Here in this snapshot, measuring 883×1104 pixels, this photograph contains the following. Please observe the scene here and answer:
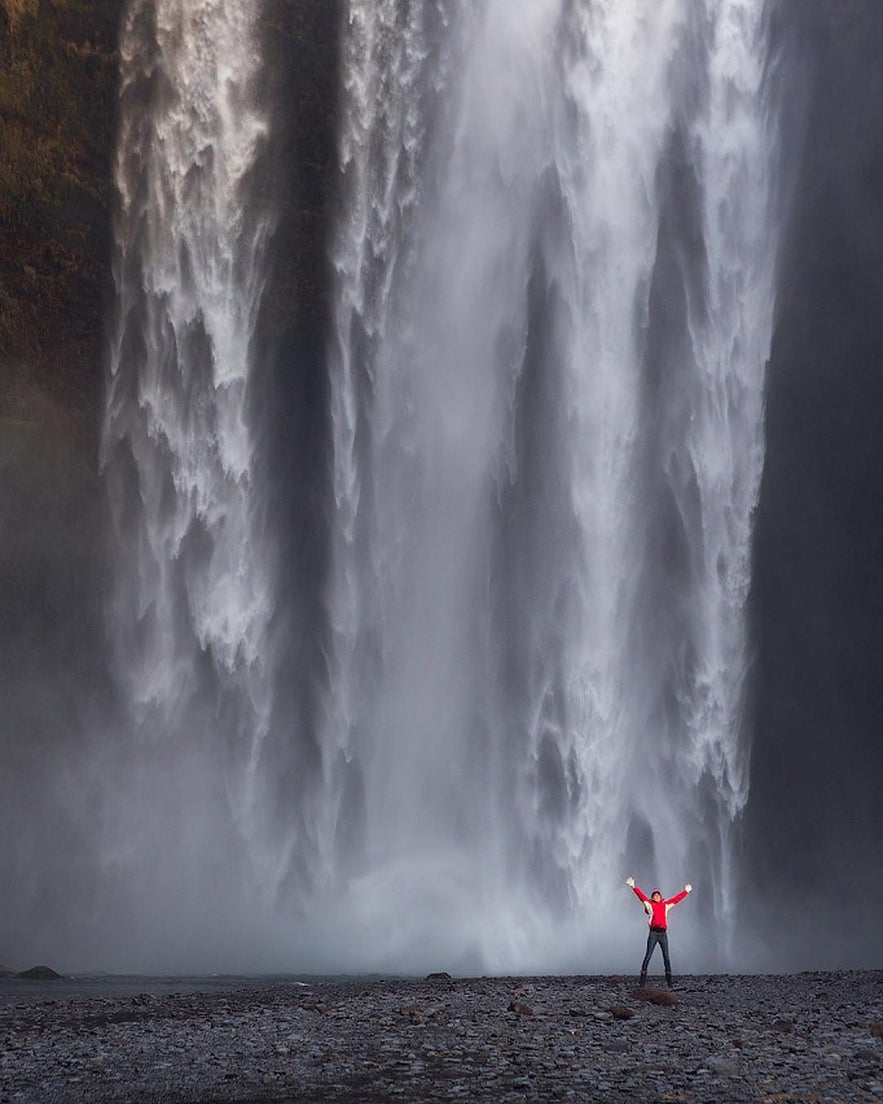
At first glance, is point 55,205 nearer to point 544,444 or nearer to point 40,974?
point 544,444

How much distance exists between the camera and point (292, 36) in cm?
2664

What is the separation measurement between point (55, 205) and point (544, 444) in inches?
433

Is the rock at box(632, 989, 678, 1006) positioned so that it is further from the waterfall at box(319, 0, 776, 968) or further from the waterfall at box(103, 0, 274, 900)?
the waterfall at box(103, 0, 274, 900)

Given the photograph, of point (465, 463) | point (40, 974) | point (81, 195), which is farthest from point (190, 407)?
point (40, 974)

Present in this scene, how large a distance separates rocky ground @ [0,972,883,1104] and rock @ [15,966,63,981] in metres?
3.84

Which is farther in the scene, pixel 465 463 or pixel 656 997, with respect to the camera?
pixel 465 463

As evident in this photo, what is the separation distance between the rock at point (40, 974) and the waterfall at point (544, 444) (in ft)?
17.3

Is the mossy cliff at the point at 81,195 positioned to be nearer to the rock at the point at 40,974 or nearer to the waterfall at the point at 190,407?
A: the waterfall at the point at 190,407

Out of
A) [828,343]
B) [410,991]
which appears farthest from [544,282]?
[410,991]

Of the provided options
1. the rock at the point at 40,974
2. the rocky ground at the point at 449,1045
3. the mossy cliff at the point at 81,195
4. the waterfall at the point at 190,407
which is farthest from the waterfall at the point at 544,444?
the rocky ground at the point at 449,1045

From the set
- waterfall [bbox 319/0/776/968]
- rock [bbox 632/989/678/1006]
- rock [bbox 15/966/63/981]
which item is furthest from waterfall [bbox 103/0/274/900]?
rock [bbox 632/989/678/1006]

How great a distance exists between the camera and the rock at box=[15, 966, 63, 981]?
1883 cm

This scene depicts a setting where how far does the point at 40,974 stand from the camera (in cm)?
1897

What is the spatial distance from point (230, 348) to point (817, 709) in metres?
14.4
